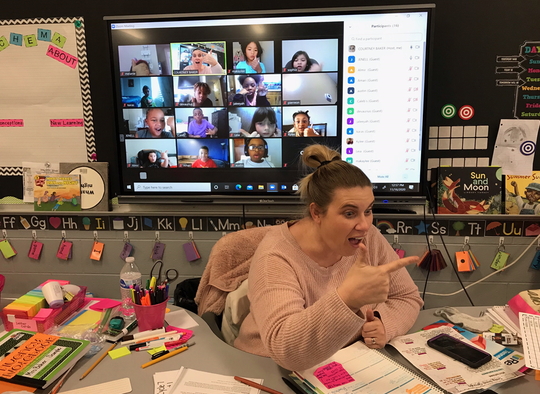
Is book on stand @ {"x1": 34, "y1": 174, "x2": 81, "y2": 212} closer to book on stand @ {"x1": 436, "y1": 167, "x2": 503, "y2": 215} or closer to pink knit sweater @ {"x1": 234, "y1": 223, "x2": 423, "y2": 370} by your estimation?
pink knit sweater @ {"x1": 234, "y1": 223, "x2": 423, "y2": 370}

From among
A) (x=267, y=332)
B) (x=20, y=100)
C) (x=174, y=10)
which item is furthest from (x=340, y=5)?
(x=20, y=100)

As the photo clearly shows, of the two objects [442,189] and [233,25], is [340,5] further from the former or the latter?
[442,189]

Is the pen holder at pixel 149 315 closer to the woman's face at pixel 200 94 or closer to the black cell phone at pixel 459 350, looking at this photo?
the black cell phone at pixel 459 350

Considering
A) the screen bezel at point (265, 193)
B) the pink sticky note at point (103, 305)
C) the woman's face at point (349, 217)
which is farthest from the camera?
the screen bezel at point (265, 193)

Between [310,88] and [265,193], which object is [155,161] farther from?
Result: [310,88]

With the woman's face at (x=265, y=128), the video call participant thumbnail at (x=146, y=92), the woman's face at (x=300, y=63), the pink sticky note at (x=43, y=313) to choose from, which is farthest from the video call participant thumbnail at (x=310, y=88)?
the pink sticky note at (x=43, y=313)

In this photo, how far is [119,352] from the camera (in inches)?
45.0

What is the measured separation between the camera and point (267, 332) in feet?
3.30

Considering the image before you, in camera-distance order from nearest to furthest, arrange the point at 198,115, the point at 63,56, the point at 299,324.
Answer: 1. the point at 299,324
2. the point at 198,115
3. the point at 63,56

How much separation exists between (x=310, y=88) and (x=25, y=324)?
1634 millimetres

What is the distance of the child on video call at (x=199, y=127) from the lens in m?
2.04

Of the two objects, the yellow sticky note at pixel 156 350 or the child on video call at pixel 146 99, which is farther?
the child on video call at pixel 146 99

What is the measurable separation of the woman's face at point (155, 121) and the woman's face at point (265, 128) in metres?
0.54

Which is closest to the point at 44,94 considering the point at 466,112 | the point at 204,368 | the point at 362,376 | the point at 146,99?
the point at 146,99
